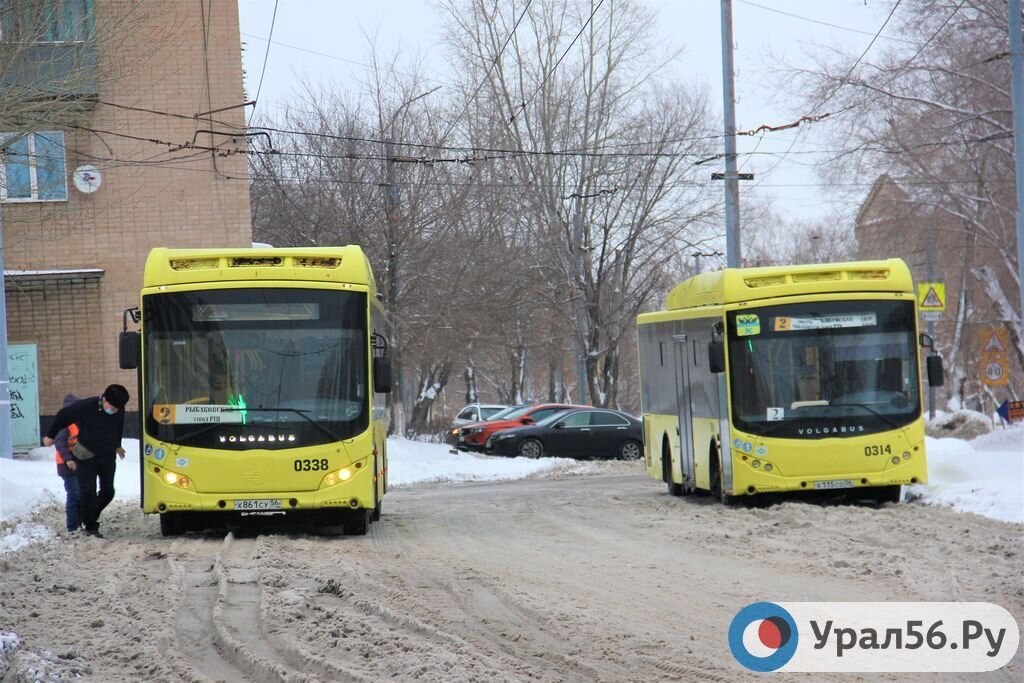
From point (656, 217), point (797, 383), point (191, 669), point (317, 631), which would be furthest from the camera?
point (656, 217)

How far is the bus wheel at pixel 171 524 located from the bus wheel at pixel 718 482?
21.8ft

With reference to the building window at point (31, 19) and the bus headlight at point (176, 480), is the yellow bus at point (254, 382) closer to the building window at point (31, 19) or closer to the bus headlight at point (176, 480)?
the bus headlight at point (176, 480)

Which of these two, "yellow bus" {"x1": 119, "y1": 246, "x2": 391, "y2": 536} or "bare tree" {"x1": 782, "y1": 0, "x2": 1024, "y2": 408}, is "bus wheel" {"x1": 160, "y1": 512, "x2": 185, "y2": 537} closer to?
"yellow bus" {"x1": 119, "y1": 246, "x2": 391, "y2": 536}

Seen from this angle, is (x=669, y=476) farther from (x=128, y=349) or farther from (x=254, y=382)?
(x=128, y=349)

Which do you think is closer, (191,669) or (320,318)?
(191,669)

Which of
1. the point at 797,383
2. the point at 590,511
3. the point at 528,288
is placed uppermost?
the point at 528,288

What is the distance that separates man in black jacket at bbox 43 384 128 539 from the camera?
1495 centimetres

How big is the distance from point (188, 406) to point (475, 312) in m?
26.4

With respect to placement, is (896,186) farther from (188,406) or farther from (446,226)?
(188,406)

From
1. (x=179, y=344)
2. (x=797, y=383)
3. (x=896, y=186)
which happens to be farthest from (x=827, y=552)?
(x=896, y=186)

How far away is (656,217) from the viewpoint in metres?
44.1

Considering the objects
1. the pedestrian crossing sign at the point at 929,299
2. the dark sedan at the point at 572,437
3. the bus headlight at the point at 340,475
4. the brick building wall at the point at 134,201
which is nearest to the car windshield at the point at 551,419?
the dark sedan at the point at 572,437

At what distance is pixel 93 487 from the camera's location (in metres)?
14.9

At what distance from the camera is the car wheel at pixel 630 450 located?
3369 cm
